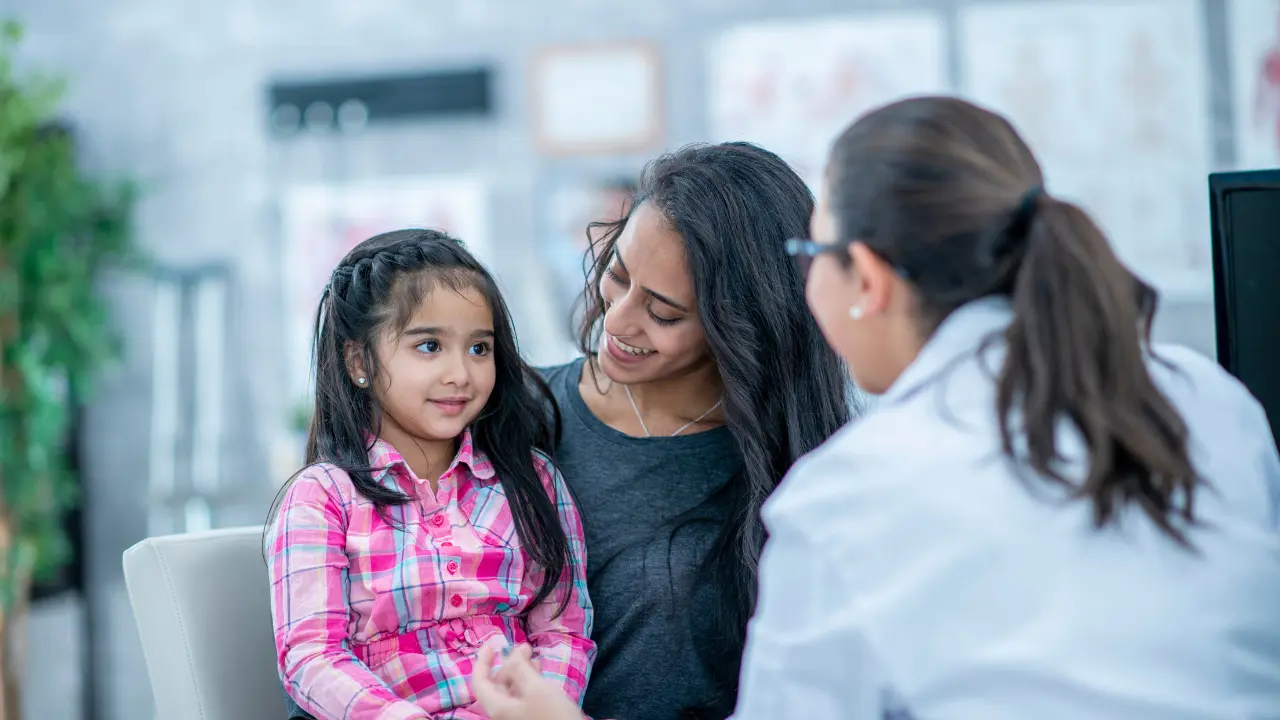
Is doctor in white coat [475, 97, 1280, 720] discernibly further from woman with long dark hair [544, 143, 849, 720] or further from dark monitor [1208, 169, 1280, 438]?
woman with long dark hair [544, 143, 849, 720]

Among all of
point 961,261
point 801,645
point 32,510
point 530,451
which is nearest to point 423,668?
point 530,451

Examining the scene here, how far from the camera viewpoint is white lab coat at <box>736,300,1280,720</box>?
2.79 feet

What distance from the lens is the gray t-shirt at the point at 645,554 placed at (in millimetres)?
1510

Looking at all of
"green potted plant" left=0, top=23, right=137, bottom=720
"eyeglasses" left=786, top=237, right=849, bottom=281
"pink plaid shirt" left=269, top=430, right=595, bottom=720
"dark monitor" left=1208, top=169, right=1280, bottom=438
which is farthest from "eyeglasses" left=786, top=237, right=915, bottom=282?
"green potted plant" left=0, top=23, right=137, bottom=720

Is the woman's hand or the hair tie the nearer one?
the hair tie

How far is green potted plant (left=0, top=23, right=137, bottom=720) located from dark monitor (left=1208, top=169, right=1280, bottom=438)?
123 inches

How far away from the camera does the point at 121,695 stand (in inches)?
156

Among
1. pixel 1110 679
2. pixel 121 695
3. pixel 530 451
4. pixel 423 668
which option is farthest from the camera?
pixel 121 695

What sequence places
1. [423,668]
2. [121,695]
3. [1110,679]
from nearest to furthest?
[1110,679]
[423,668]
[121,695]

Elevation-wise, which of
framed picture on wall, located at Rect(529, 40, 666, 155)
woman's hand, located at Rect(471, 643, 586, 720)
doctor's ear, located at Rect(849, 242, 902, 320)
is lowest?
woman's hand, located at Rect(471, 643, 586, 720)

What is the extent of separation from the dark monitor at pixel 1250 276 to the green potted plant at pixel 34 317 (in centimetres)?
312

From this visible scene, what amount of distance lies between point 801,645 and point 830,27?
305 cm

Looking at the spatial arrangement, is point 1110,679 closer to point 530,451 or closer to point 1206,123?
point 530,451

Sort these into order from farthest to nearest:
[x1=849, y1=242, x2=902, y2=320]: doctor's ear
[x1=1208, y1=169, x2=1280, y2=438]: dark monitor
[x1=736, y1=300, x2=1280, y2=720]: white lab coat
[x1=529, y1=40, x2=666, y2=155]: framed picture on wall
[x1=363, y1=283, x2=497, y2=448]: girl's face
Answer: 1. [x1=529, y1=40, x2=666, y2=155]: framed picture on wall
2. [x1=363, y1=283, x2=497, y2=448]: girl's face
3. [x1=1208, y1=169, x2=1280, y2=438]: dark monitor
4. [x1=849, y1=242, x2=902, y2=320]: doctor's ear
5. [x1=736, y1=300, x2=1280, y2=720]: white lab coat
